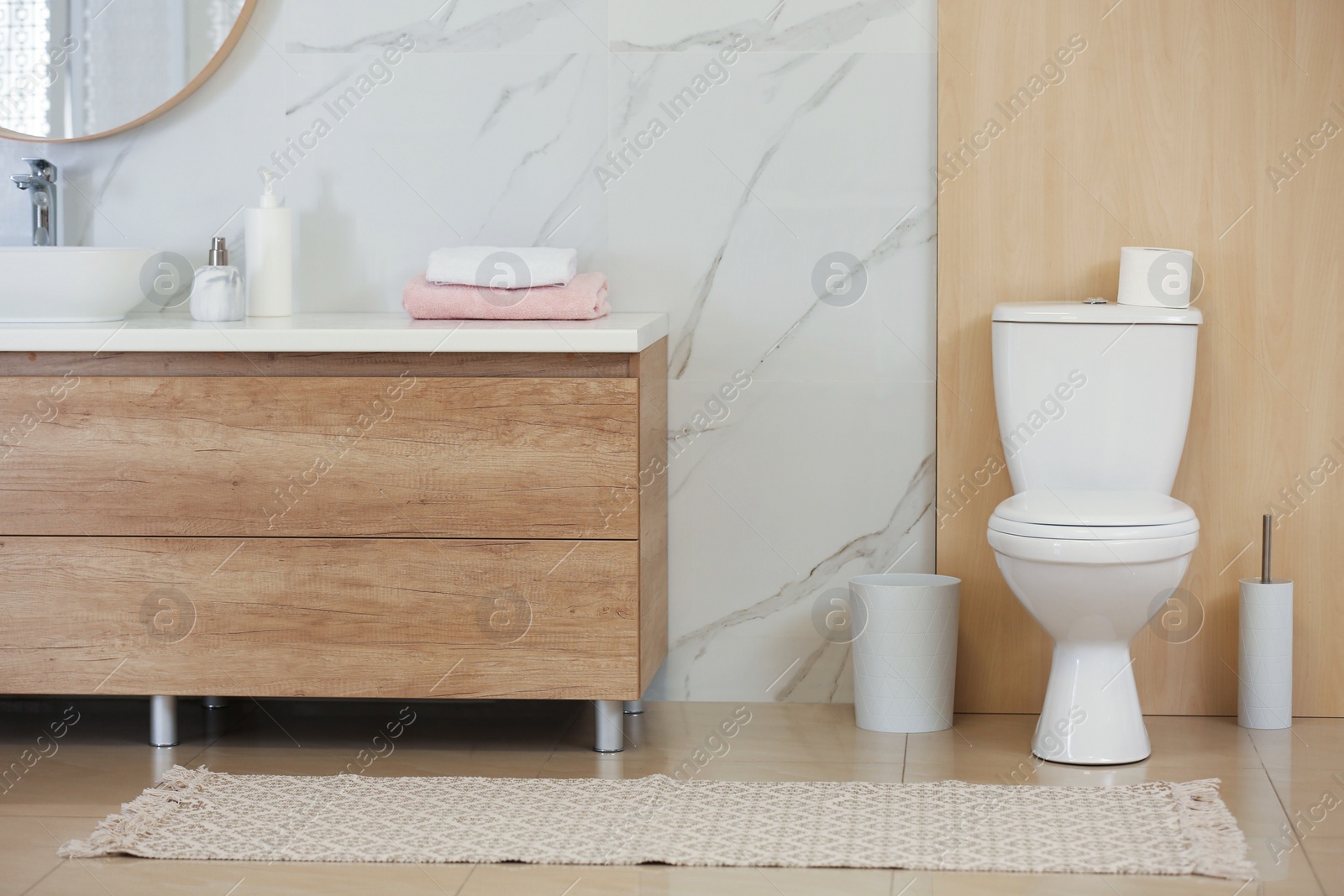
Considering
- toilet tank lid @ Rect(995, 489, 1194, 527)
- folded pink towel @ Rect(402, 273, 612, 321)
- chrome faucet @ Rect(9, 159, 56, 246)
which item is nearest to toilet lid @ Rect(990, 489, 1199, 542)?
toilet tank lid @ Rect(995, 489, 1194, 527)

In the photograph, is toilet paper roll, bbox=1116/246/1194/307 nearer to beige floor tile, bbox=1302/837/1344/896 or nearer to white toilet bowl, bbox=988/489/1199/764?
white toilet bowl, bbox=988/489/1199/764

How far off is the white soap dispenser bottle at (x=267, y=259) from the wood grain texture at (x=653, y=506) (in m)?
0.68

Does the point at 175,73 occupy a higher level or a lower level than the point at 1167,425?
higher

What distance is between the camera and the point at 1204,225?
7.91ft

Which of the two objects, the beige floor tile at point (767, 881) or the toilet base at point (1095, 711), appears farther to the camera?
the toilet base at point (1095, 711)

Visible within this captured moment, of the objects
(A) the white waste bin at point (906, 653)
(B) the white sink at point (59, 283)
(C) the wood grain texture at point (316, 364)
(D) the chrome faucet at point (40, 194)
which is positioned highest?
(D) the chrome faucet at point (40, 194)

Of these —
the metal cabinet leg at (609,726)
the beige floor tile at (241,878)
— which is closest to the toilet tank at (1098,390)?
the metal cabinet leg at (609,726)

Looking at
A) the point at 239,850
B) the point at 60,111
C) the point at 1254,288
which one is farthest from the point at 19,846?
the point at 1254,288

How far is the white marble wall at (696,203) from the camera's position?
2.47 m

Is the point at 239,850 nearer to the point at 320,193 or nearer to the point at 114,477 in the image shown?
the point at 114,477

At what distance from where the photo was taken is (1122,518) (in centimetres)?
205

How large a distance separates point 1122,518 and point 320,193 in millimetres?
1553

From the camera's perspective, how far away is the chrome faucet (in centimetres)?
250

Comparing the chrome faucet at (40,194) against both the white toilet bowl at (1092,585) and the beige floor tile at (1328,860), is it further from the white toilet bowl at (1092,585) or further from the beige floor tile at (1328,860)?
the beige floor tile at (1328,860)
